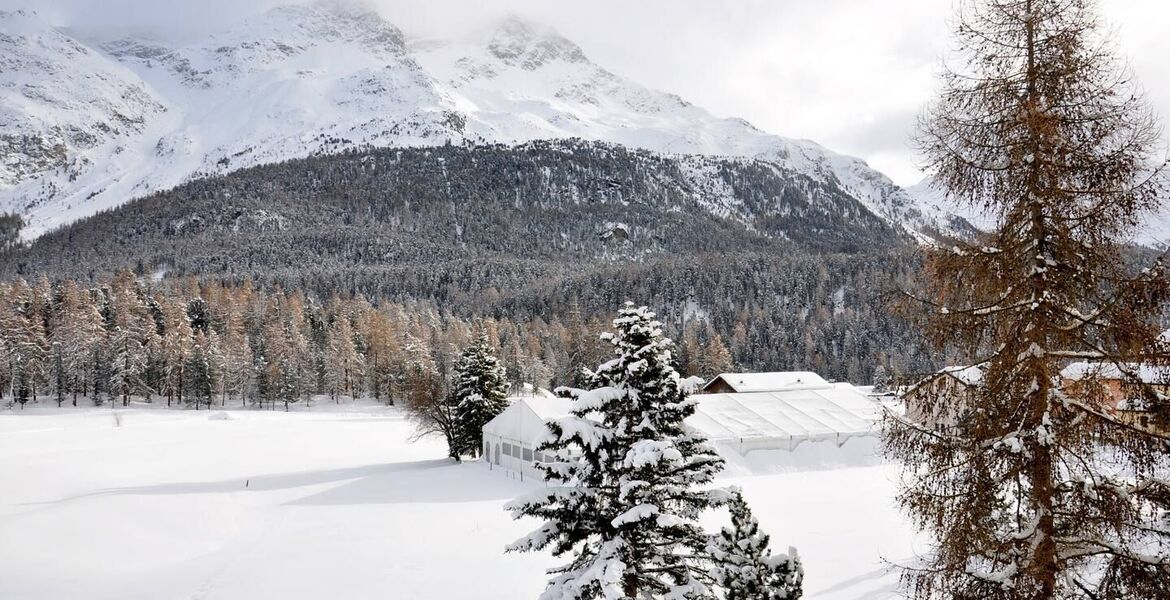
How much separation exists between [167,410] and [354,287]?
312 feet

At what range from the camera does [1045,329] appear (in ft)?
20.9

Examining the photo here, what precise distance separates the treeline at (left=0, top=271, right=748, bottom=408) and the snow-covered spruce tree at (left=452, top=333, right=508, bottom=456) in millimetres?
10808

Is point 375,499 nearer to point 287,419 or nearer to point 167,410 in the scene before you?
point 287,419

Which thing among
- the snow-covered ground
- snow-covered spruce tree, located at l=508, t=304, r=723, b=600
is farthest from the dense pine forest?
snow-covered spruce tree, located at l=508, t=304, r=723, b=600

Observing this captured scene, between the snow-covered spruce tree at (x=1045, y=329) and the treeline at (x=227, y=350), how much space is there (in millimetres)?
48004

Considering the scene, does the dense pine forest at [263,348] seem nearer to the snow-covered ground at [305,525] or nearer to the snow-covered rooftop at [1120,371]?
the snow-covered ground at [305,525]

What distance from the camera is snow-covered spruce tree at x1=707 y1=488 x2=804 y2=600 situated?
1002cm

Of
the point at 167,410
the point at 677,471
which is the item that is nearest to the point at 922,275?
the point at 677,471

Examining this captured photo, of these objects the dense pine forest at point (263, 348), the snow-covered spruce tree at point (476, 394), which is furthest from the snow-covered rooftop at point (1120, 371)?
the dense pine forest at point (263, 348)

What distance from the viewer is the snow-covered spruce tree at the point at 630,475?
434 inches

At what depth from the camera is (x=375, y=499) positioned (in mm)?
30672

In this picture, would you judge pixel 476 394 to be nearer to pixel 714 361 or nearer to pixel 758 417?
pixel 758 417

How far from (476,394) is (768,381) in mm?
27186

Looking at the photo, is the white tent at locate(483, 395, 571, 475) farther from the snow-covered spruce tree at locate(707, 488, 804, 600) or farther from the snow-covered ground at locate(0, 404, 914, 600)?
the snow-covered spruce tree at locate(707, 488, 804, 600)
